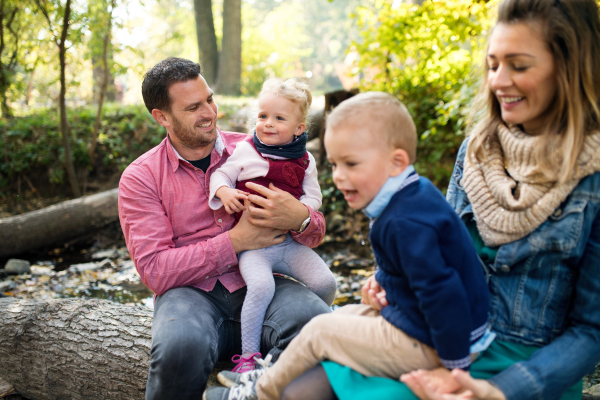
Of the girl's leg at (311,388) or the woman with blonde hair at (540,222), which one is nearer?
the woman with blonde hair at (540,222)

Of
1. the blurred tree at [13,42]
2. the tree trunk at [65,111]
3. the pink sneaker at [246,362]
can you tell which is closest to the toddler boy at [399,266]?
the pink sneaker at [246,362]

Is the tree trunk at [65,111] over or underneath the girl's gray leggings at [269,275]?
over

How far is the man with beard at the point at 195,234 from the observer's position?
84.0 inches

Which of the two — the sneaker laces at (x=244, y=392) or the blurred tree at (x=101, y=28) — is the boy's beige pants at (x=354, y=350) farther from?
the blurred tree at (x=101, y=28)

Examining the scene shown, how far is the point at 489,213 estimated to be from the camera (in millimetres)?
1646

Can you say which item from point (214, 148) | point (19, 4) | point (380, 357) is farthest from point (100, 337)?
point (19, 4)

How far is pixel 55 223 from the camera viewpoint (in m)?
5.63

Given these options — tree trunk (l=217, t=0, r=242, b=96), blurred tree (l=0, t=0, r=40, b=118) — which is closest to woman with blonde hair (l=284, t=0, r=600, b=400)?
blurred tree (l=0, t=0, r=40, b=118)

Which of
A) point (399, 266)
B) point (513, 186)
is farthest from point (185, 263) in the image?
point (513, 186)

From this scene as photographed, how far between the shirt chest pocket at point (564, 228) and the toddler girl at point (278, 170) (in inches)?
48.2

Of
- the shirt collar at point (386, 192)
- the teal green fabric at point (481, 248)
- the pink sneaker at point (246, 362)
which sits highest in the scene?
the shirt collar at point (386, 192)

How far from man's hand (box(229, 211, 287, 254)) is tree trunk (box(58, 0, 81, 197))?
191 inches

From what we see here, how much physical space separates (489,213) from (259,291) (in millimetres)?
1175

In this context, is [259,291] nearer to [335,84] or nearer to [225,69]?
[225,69]
